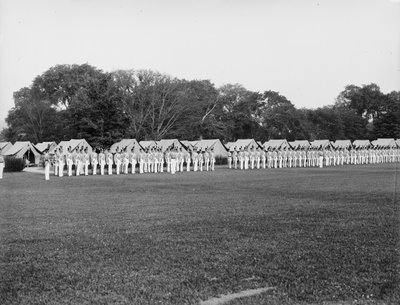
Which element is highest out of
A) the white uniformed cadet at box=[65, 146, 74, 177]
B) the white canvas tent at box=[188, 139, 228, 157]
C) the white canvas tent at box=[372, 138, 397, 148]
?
the white canvas tent at box=[372, 138, 397, 148]

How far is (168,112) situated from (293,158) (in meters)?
19.5

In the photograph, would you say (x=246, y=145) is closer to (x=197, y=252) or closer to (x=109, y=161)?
(x=109, y=161)

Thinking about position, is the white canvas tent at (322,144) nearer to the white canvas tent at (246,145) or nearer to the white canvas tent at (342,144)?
the white canvas tent at (342,144)

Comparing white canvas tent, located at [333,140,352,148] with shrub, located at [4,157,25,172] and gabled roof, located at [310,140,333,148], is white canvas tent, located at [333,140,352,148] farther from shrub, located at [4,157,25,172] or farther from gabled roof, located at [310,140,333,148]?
shrub, located at [4,157,25,172]

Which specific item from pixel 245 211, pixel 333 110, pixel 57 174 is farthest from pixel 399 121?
pixel 245 211

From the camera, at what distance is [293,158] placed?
152 feet

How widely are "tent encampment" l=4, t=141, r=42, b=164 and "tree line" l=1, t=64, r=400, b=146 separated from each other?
4.24 metres

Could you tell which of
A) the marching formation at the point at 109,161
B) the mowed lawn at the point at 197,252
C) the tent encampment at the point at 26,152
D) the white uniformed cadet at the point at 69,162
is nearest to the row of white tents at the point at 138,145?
the tent encampment at the point at 26,152

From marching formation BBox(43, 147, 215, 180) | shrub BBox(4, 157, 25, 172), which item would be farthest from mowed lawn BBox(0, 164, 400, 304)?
shrub BBox(4, 157, 25, 172)

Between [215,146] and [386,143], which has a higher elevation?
[386,143]

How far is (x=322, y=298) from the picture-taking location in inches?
223

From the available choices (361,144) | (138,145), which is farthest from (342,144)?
(138,145)

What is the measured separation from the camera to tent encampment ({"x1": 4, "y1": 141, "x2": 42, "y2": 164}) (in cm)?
4917

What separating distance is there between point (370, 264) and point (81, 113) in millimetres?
39791
